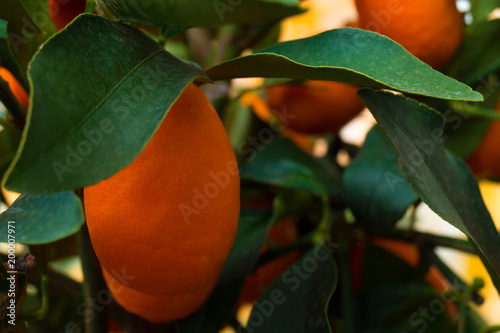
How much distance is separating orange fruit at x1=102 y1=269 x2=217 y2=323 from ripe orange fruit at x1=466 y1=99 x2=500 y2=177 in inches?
14.2

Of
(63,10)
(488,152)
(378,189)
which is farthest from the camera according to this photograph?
(488,152)

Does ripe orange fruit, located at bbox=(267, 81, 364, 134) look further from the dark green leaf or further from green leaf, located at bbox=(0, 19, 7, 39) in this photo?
green leaf, located at bbox=(0, 19, 7, 39)

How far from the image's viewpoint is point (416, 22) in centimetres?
53

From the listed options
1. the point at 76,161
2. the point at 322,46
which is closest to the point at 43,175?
the point at 76,161

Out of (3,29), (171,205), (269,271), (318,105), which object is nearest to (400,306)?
(269,271)

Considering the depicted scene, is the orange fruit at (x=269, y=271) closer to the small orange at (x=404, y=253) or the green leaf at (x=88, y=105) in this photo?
the small orange at (x=404, y=253)

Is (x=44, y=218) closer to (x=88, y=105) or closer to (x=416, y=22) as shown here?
(x=88, y=105)

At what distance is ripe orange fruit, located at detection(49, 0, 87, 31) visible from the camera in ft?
1.27

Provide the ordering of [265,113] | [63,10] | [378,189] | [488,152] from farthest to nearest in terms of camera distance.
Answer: [265,113], [488,152], [378,189], [63,10]

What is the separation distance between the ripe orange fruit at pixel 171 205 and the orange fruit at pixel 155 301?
0.07 m

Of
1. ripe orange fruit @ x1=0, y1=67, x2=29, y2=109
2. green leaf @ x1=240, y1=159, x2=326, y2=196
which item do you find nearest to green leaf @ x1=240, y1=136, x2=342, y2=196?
green leaf @ x1=240, y1=159, x2=326, y2=196

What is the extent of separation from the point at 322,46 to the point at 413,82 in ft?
0.24

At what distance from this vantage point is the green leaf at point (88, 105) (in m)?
0.26

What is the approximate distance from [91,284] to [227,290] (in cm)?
11
